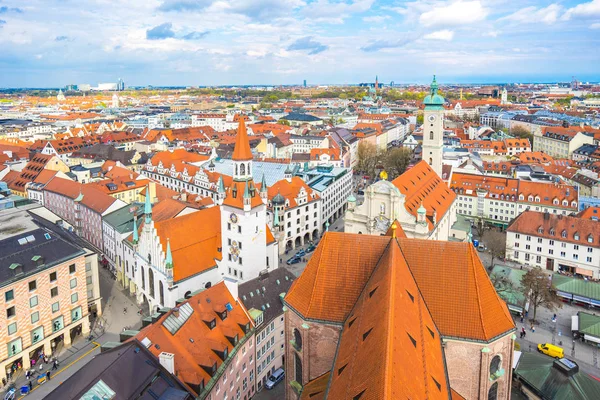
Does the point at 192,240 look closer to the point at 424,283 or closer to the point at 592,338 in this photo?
the point at 424,283

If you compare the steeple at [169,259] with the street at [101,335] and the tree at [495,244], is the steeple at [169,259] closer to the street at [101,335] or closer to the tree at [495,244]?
the street at [101,335]

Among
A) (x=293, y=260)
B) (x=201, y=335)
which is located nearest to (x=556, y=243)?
(x=293, y=260)

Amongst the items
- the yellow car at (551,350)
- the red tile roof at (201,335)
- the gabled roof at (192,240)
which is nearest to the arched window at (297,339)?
the red tile roof at (201,335)

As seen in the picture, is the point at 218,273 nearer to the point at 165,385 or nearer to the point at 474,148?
the point at 165,385

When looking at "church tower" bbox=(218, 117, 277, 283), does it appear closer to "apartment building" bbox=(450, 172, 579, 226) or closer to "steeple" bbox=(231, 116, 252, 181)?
"steeple" bbox=(231, 116, 252, 181)

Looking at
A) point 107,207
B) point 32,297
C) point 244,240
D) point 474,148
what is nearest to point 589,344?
point 244,240
